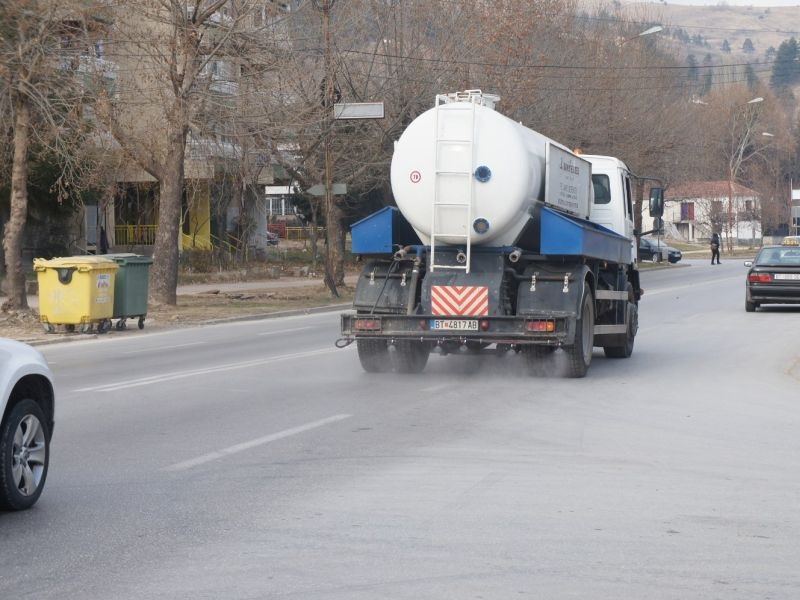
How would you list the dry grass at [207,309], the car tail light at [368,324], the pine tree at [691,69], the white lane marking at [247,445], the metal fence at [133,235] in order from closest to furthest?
the white lane marking at [247,445] → the car tail light at [368,324] → the dry grass at [207,309] → the metal fence at [133,235] → the pine tree at [691,69]

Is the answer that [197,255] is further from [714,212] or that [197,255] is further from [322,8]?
[714,212]

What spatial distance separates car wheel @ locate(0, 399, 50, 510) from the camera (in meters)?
7.10

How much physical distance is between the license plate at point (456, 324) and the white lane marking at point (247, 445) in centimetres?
294

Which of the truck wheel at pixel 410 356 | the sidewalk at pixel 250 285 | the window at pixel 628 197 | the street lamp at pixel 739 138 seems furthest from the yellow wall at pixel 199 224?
the street lamp at pixel 739 138

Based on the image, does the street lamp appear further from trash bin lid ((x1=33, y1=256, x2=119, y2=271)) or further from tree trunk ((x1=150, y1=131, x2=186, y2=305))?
trash bin lid ((x1=33, y1=256, x2=119, y2=271))

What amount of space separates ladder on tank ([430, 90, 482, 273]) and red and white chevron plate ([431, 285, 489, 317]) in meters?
0.33

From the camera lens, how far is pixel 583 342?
15.2 m

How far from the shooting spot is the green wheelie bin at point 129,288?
23406 millimetres

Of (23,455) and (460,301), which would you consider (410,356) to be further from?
(23,455)

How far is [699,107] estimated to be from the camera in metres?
73.4

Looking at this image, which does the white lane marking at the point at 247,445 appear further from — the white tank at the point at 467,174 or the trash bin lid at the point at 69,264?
the trash bin lid at the point at 69,264

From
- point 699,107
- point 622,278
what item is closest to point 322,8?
point 622,278

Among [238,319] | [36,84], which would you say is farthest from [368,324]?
[238,319]

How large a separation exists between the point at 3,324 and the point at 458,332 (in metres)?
12.2
